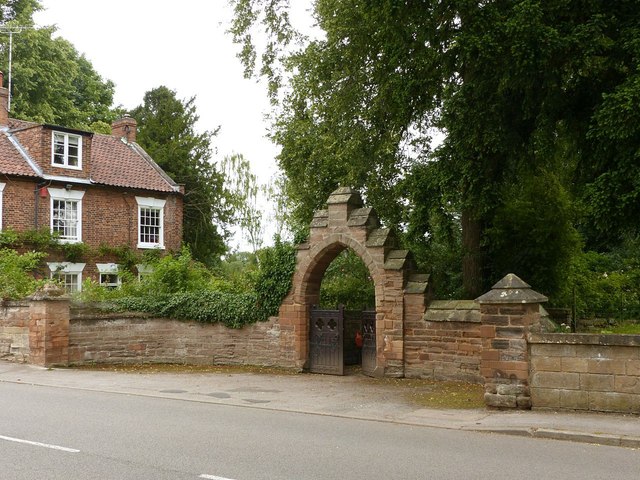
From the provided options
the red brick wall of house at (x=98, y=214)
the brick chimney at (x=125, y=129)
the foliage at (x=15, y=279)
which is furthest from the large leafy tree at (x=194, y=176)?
the foliage at (x=15, y=279)

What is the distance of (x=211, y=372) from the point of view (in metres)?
16.7

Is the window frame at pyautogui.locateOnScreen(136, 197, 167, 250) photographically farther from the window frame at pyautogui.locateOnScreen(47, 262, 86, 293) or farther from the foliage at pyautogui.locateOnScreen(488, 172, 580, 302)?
the foliage at pyautogui.locateOnScreen(488, 172, 580, 302)

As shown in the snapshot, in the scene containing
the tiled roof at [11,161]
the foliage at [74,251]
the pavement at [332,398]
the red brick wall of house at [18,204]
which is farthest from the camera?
the foliage at [74,251]

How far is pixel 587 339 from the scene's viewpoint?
10.1 meters

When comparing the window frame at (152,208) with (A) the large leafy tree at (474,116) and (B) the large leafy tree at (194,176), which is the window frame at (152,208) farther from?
(A) the large leafy tree at (474,116)

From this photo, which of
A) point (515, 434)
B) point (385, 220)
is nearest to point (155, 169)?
point (385, 220)

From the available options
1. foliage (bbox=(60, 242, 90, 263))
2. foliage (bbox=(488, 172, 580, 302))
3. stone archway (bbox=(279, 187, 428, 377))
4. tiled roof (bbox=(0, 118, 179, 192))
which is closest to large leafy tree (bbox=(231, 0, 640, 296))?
foliage (bbox=(488, 172, 580, 302))

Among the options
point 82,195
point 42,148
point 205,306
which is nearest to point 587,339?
point 205,306

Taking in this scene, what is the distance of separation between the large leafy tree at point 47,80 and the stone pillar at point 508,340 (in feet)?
→ 104

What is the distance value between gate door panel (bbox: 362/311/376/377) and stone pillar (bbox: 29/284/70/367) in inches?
309

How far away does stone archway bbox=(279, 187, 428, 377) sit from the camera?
1467 cm

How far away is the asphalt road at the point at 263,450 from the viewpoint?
6.86 metres

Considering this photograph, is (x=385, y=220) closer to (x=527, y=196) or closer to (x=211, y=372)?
(x=527, y=196)

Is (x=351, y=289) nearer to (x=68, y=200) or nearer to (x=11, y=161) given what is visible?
(x=68, y=200)
